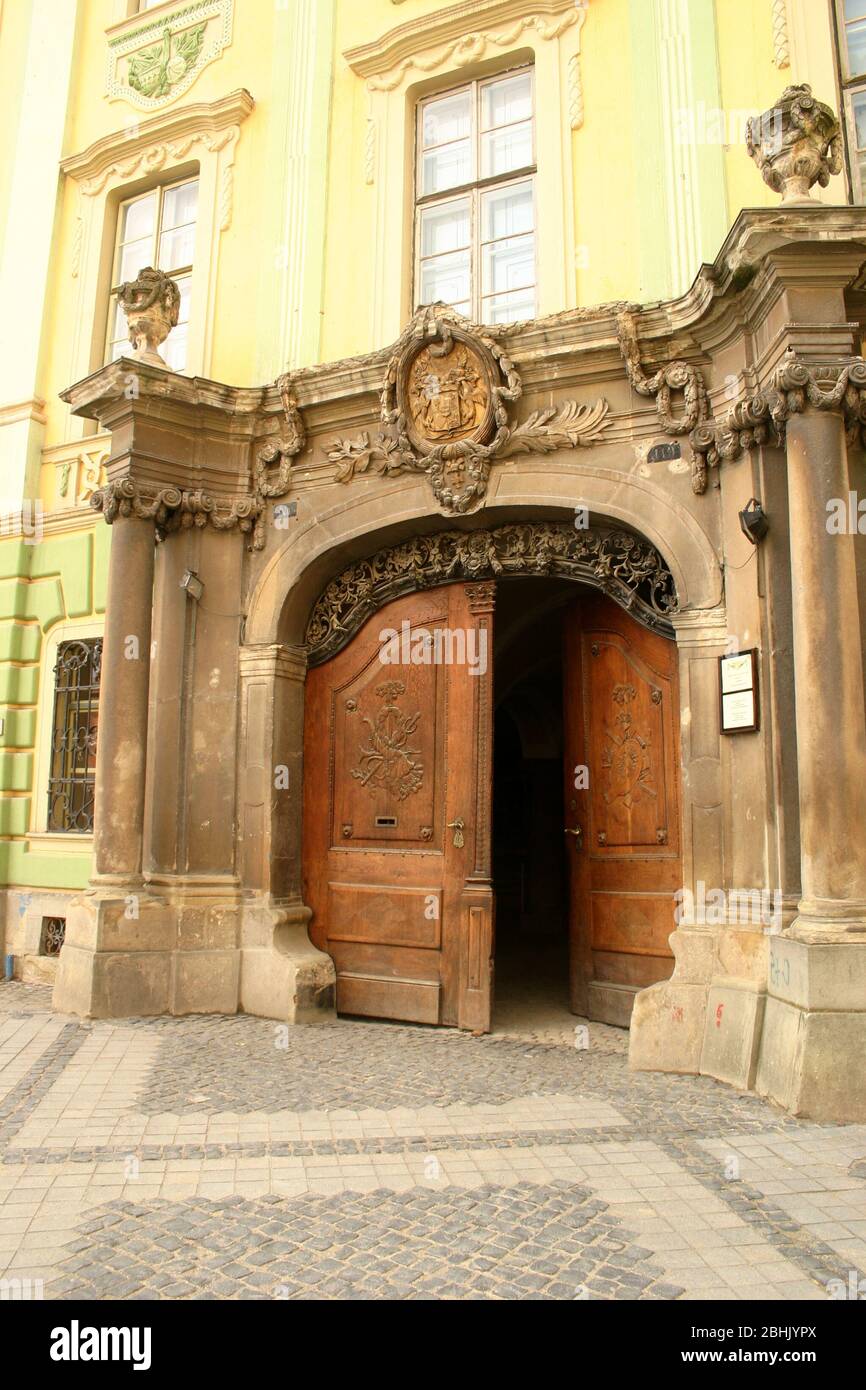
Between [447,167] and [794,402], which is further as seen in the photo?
[447,167]

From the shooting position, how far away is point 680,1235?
335 centimetres

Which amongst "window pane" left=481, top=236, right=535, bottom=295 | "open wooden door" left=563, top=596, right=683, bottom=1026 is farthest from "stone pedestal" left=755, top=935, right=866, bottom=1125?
"window pane" left=481, top=236, right=535, bottom=295

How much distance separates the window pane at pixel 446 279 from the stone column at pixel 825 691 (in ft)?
10.6

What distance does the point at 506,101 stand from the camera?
775cm

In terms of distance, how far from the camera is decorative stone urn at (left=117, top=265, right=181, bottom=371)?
24.8 feet

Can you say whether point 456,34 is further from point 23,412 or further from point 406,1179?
point 406,1179

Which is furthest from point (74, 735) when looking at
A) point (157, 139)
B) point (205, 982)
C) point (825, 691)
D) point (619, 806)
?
point (825, 691)

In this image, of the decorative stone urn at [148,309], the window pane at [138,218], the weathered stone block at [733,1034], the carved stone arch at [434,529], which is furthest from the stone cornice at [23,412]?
the weathered stone block at [733,1034]

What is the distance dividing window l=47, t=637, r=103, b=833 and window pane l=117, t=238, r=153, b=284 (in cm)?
339

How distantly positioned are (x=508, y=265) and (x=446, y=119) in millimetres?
1510

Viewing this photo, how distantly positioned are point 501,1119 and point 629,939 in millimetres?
2051

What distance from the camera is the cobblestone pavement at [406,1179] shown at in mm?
3066

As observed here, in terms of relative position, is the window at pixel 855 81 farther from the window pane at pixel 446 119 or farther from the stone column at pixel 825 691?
the window pane at pixel 446 119

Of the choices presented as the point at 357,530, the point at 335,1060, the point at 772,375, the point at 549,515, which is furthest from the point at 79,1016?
the point at 772,375
